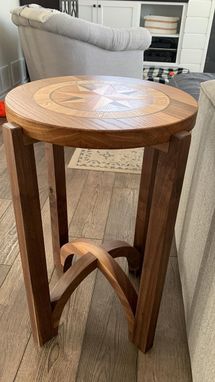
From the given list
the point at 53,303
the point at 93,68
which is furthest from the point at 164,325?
the point at 93,68

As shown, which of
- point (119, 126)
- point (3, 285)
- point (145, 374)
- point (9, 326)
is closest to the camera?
point (119, 126)

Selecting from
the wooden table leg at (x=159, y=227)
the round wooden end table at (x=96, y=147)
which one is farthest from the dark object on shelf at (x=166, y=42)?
the wooden table leg at (x=159, y=227)

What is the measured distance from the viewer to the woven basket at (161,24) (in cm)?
321

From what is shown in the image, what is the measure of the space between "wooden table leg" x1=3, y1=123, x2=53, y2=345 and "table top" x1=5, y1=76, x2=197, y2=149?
0.12 feet

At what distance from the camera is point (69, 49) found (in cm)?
184

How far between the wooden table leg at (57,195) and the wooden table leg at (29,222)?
202 mm

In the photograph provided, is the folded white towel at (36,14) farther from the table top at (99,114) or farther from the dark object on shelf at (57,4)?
the table top at (99,114)

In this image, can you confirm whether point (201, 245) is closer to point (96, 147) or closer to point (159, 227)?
point (159, 227)

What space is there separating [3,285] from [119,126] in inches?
29.0

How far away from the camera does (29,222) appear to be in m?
0.61

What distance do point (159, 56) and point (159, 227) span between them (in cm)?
326

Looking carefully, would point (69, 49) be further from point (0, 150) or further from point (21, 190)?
point (21, 190)

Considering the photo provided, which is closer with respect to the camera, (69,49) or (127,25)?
(69,49)

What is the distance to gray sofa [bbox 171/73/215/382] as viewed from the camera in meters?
0.65
